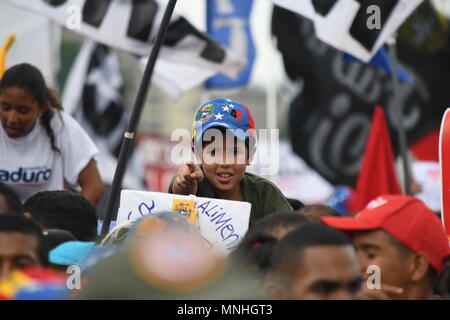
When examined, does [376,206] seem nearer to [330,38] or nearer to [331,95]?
[330,38]

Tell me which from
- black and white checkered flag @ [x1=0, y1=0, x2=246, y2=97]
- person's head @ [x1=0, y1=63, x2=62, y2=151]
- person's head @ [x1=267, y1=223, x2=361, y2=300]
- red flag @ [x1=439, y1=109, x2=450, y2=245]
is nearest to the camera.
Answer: person's head @ [x1=267, y1=223, x2=361, y2=300]

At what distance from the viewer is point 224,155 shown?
17.1ft

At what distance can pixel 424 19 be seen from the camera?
15773mm

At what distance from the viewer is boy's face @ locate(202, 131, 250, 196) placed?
520 centimetres

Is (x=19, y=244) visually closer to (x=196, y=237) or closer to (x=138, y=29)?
(x=196, y=237)

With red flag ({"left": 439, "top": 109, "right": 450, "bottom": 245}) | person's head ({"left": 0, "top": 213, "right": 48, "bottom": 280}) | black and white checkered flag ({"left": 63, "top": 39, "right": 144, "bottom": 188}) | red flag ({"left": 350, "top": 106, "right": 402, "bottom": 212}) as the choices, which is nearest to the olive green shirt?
red flag ({"left": 439, "top": 109, "right": 450, "bottom": 245})

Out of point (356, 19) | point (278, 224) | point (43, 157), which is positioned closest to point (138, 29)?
point (356, 19)

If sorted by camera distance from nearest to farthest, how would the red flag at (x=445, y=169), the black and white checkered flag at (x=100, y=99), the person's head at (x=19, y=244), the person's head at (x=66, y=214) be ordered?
the person's head at (x=19, y=244) → the person's head at (x=66, y=214) → the red flag at (x=445, y=169) → the black and white checkered flag at (x=100, y=99)

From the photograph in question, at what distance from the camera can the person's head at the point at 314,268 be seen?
3.20 m

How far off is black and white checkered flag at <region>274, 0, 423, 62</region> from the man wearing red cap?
10.9 ft

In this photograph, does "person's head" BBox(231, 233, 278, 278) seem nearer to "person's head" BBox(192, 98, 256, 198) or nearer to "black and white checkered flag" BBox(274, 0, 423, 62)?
"person's head" BBox(192, 98, 256, 198)

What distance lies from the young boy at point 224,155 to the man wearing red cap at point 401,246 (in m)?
1.06

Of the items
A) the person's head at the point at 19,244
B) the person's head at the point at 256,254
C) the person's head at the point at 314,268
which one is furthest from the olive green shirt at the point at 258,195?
the person's head at the point at 314,268

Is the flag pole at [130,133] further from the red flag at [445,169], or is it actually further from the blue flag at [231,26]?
the blue flag at [231,26]
